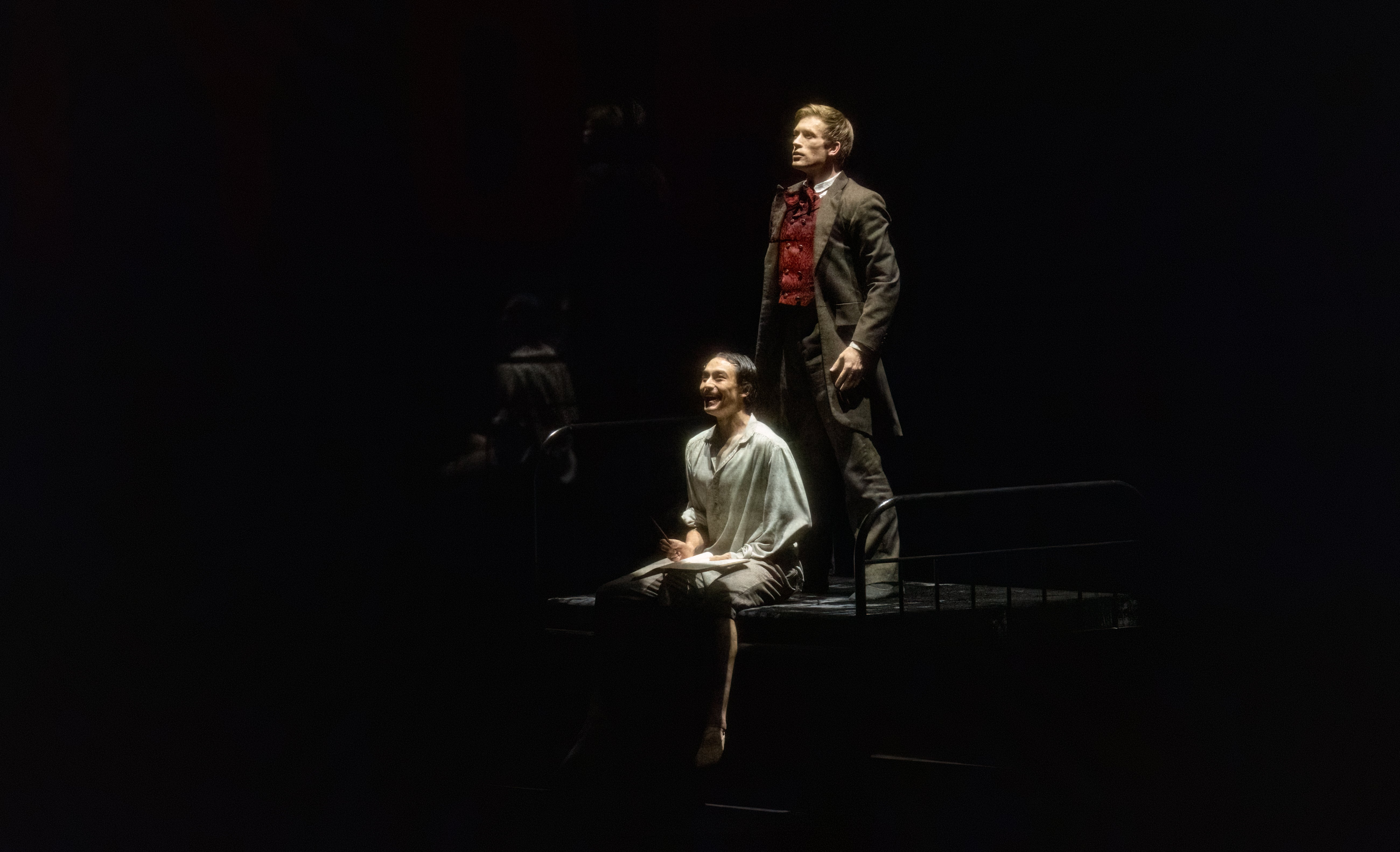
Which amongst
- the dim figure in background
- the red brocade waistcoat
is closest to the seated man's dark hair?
the red brocade waistcoat

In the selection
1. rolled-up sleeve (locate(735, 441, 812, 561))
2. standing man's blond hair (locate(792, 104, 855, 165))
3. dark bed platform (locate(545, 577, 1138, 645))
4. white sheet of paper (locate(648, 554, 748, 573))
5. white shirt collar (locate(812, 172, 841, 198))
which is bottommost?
dark bed platform (locate(545, 577, 1138, 645))

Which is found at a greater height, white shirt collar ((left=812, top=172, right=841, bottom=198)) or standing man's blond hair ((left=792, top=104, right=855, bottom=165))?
standing man's blond hair ((left=792, top=104, right=855, bottom=165))

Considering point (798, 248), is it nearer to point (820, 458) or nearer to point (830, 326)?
point (830, 326)

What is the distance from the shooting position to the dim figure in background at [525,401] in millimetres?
7473

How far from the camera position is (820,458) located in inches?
275

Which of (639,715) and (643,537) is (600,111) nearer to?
(643,537)

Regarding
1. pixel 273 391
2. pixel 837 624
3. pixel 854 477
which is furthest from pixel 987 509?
pixel 273 391

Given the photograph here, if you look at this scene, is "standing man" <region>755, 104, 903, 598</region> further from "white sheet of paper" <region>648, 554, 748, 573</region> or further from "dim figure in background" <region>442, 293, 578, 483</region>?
"dim figure in background" <region>442, 293, 578, 483</region>

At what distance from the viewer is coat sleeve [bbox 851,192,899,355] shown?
22.1 feet

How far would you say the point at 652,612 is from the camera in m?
6.39

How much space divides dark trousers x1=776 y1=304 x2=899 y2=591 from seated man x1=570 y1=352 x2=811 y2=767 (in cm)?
23

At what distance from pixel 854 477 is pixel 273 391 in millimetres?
1996

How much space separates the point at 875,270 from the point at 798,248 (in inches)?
11.5

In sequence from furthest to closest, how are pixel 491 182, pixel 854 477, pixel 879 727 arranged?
1. pixel 491 182
2. pixel 854 477
3. pixel 879 727
